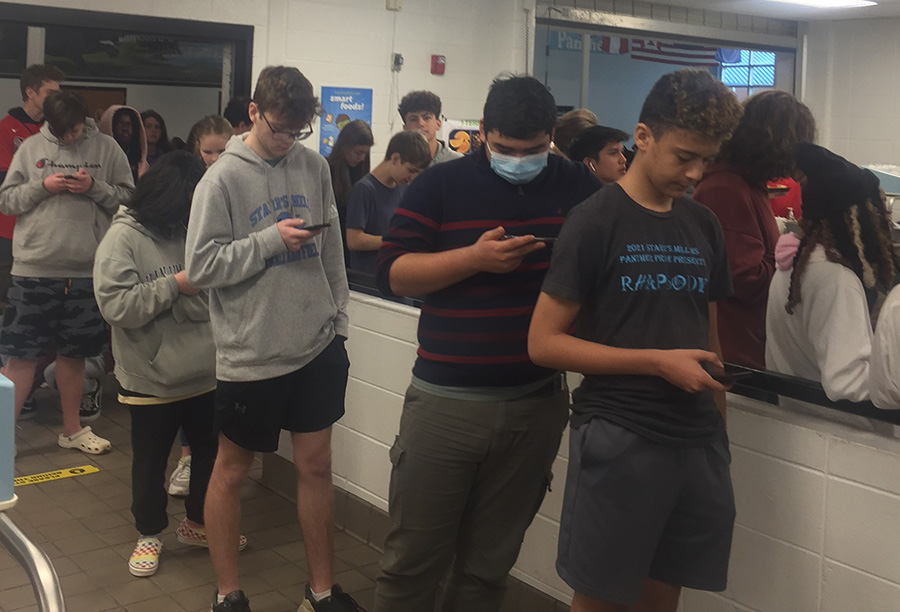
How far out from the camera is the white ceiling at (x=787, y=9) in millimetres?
7723

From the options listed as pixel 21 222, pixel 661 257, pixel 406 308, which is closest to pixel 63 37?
pixel 21 222

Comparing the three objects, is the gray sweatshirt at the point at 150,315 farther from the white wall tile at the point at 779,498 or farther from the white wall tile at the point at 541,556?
the white wall tile at the point at 779,498

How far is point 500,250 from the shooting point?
73.5 inches

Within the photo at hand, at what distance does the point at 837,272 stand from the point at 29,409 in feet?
13.8

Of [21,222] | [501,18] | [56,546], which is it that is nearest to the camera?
[56,546]

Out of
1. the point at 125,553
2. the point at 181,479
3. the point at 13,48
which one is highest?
the point at 13,48

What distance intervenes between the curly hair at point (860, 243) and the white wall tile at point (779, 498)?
1.23ft

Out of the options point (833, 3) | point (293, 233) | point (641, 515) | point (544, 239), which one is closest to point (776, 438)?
point (641, 515)

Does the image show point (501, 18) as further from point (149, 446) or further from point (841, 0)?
point (149, 446)

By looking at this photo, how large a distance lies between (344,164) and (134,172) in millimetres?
1624

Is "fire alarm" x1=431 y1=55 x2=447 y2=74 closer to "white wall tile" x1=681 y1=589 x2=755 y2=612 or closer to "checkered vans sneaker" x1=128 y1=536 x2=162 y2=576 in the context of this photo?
"checkered vans sneaker" x1=128 y1=536 x2=162 y2=576

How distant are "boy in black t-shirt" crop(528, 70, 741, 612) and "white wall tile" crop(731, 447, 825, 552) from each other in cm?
33

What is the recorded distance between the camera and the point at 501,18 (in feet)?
22.7

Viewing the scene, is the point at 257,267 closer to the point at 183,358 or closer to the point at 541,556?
the point at 183,358
